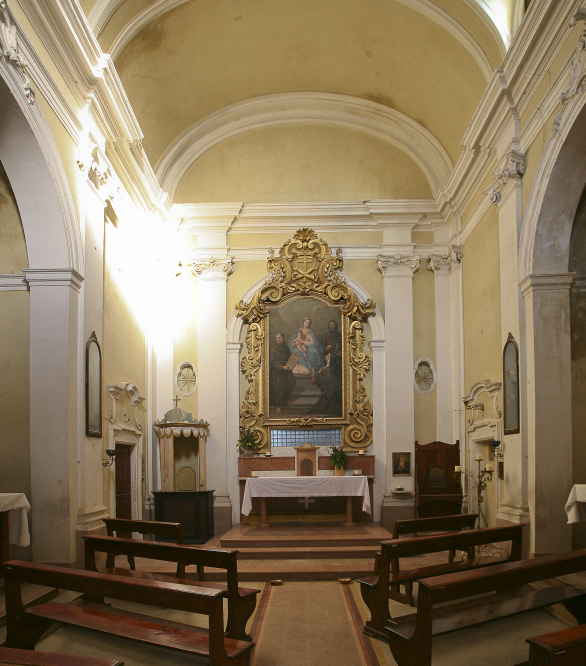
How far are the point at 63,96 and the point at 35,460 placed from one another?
4.03 meters

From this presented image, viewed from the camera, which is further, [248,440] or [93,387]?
[248,440]

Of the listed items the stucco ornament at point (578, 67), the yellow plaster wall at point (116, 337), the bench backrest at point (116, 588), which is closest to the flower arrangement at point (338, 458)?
the yellow plaster wall at point (116, 337)

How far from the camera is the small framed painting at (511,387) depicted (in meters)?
7.91

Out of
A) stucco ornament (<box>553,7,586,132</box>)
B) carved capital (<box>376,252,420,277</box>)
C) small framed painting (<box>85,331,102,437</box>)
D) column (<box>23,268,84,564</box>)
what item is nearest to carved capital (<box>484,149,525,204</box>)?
stucco ornament (<box>553,7,586,132</box>)

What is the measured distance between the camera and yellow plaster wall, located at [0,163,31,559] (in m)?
7.37

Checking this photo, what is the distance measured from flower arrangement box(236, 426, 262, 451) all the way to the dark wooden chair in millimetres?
2843

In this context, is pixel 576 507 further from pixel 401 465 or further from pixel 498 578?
pixel 401 465

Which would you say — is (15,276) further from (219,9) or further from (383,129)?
(383,129)

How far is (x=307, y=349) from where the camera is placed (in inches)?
479

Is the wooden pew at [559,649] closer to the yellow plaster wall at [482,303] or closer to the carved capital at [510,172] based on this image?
the yellow plaster wall at [482,303]

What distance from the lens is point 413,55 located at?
10703 millimetres

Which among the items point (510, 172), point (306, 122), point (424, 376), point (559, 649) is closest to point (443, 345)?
point (424, 376)

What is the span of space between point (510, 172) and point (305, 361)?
5.26 m

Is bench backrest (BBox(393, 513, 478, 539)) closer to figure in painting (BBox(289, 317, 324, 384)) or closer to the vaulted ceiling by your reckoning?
figure in painting (BBox(289, 317, 324, 384))
